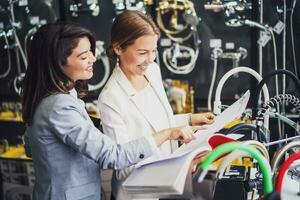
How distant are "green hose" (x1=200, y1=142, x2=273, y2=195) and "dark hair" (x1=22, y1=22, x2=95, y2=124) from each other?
0.61 m

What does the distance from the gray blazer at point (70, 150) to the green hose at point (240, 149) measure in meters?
0.35

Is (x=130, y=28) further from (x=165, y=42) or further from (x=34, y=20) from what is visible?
(x=34, y=20)

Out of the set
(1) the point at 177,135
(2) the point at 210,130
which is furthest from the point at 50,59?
(2) the point at 210,130

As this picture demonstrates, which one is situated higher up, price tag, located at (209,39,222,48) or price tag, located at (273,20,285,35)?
price tag, located at (273,20,285,35)

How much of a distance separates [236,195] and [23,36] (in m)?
2.26

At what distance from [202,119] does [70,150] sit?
1.95 ft

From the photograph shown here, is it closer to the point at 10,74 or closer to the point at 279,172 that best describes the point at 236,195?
the point at 279,172

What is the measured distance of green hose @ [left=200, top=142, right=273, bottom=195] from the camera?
112 cm

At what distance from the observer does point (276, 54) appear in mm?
2869

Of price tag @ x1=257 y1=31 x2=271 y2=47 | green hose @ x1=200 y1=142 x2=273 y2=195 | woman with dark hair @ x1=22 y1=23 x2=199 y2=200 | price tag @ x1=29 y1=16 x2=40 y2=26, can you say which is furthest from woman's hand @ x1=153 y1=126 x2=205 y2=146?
price tag @ x1=29 y1=16 x2=40 y2=26

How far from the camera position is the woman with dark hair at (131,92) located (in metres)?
1.61

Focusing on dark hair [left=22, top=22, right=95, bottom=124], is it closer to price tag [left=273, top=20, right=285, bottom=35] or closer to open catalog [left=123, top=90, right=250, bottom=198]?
open catalog [left=123, top=90, right=250, bottom=198]

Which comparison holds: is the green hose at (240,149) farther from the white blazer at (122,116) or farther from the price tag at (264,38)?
the price tag at (264,38)

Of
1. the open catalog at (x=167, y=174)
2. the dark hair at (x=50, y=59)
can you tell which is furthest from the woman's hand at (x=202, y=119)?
the dark hair at (x=50, y=59)
